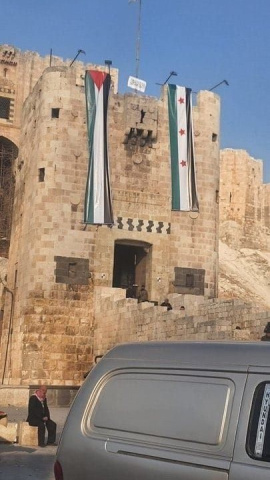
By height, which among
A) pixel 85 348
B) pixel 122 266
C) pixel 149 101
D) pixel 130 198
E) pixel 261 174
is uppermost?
pixel 261 174

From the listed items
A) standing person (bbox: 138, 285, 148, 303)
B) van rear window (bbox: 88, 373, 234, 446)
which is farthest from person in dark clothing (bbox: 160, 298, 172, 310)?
van rear window (bbox: 88, 373, 234, 446)

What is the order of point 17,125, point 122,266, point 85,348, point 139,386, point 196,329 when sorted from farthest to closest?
1. point 17,125
2. point 122,266
3. point 85,348
4. point 196,329
5. point 139,386

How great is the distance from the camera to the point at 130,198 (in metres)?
23.7

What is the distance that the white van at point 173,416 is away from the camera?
127 inches

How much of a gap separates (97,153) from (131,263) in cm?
482

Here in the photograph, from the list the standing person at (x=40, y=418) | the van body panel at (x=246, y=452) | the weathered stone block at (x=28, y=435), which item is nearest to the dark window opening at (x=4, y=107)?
the standing person at (x=40, y=418)

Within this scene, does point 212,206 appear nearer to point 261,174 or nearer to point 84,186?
point 84,186

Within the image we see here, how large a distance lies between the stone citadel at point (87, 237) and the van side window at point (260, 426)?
54.5ft

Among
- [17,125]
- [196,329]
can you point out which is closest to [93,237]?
[196,329]

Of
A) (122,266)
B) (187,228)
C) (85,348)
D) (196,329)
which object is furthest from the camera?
(122,266)

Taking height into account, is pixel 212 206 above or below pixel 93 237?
above

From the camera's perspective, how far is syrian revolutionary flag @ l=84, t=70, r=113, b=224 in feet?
72.2

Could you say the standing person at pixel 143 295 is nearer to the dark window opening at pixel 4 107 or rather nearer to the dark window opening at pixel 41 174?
Result: the dark window opening at pixel 41 174

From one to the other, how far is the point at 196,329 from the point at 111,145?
9340 millimetres
